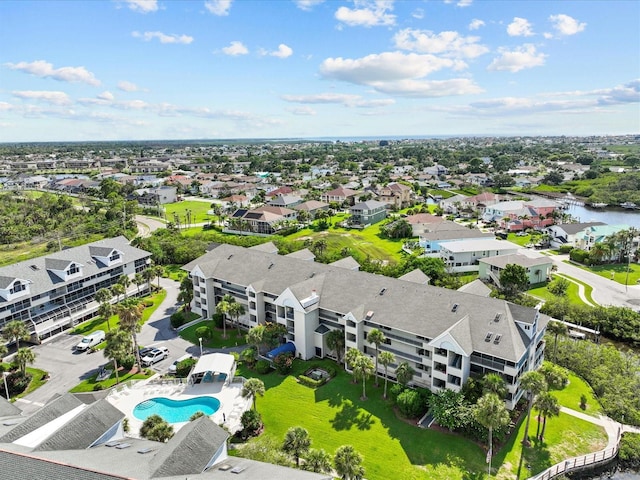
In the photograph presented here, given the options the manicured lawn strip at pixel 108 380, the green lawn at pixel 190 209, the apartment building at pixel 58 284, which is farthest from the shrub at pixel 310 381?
the green lawn at pixel 190 209

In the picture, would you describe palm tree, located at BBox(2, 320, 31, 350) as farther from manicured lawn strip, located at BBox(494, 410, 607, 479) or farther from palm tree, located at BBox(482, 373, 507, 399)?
manicured lawn strip, located at BBox(494, 410, 607, 479)

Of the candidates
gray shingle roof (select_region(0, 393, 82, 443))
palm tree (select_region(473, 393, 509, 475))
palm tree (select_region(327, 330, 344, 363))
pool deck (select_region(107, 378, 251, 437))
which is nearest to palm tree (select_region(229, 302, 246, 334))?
pool deck (select_region(107, 378, 251, 437))

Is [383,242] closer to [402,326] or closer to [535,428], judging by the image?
[402,326]

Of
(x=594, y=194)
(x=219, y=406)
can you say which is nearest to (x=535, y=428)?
(x=219, y=406)

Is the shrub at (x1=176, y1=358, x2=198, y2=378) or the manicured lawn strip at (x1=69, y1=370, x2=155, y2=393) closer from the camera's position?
the manicured lawn strip at (x1=69, y1=370, x2=155, y2=393)

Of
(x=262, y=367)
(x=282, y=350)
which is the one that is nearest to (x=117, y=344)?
(x=262, y=367)

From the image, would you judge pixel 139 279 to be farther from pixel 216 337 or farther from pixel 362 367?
pixel 362 367
